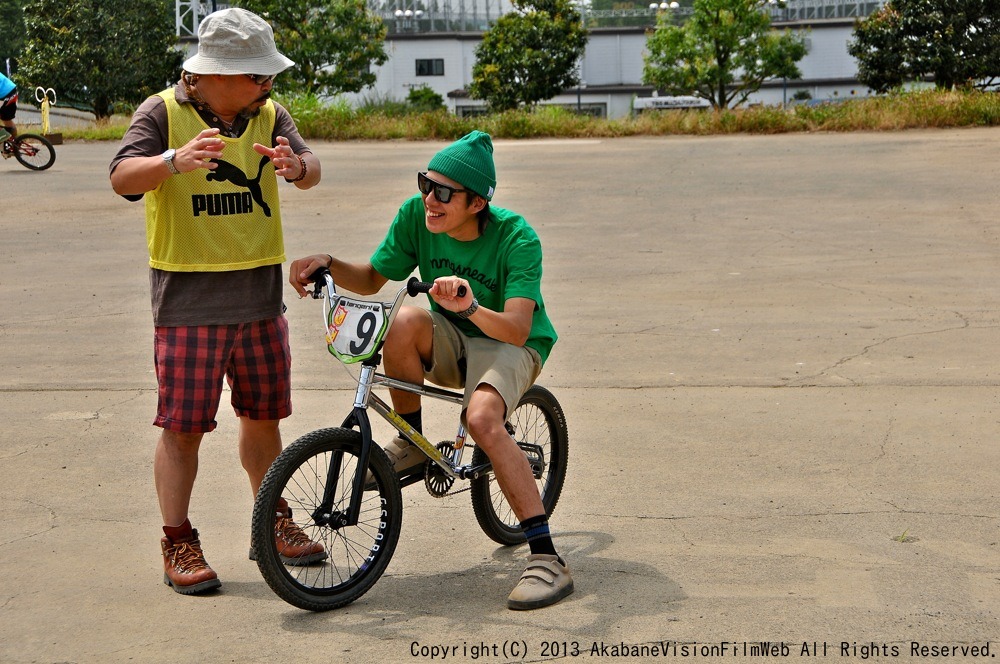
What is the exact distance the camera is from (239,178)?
4.38m

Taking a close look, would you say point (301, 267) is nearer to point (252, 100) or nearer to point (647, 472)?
point (252, 100)

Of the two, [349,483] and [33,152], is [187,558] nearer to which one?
[349,483]

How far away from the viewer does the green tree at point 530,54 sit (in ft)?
232

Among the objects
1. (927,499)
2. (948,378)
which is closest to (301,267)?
(927,499)

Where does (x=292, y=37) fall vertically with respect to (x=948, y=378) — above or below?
above

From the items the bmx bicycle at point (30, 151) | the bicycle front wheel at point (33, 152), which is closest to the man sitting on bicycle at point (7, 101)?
the bmx bicycle at point (30, 151)

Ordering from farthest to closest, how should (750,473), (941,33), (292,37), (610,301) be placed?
(292,37), (941,33), (610,301), (750,473)

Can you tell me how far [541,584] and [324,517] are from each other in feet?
2.49

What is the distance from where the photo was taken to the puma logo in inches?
171

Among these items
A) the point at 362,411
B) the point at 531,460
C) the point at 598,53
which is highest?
the point at 598,53

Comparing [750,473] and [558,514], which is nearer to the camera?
[558,514]

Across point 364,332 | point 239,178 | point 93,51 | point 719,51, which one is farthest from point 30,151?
point 719,51

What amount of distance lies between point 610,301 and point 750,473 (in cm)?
444

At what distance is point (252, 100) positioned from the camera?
4.36 metres
